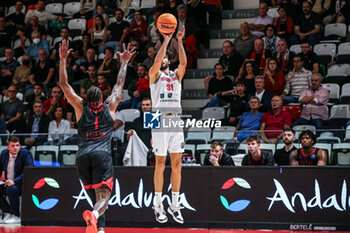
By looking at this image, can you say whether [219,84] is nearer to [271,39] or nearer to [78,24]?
A: [271,39]

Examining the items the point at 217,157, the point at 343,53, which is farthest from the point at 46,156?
the point at 343,53

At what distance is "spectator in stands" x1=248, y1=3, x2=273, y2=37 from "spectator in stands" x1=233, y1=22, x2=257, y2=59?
28 centimetres

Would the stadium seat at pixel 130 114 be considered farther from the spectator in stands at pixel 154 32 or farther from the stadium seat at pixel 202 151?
the spectator in stands at pixel 154 32

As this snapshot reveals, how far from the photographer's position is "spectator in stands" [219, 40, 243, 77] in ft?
47.0

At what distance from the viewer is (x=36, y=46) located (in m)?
17.7

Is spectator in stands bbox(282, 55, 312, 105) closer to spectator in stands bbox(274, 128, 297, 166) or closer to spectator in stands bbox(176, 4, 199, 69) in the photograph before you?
spectator in stands bbox(274, 128, 297, 166)

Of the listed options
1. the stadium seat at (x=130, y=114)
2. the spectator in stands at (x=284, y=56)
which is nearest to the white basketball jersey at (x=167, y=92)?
the stadium seat at (x=130, y=114)

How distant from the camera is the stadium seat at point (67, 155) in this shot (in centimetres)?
1156

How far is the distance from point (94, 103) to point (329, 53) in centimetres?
788

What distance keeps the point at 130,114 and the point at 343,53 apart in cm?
526

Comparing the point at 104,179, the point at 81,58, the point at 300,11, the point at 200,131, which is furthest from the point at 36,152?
the point at 300,11

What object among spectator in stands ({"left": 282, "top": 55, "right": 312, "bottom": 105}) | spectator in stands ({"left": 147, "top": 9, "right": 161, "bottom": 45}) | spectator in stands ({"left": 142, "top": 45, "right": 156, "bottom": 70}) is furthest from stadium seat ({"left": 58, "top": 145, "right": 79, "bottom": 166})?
spectator in stands ({"left": 147, "top": 9, "right": 161, "bottom": 45})

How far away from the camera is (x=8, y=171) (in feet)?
39.7

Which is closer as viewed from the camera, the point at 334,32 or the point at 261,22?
the point at 334,32
